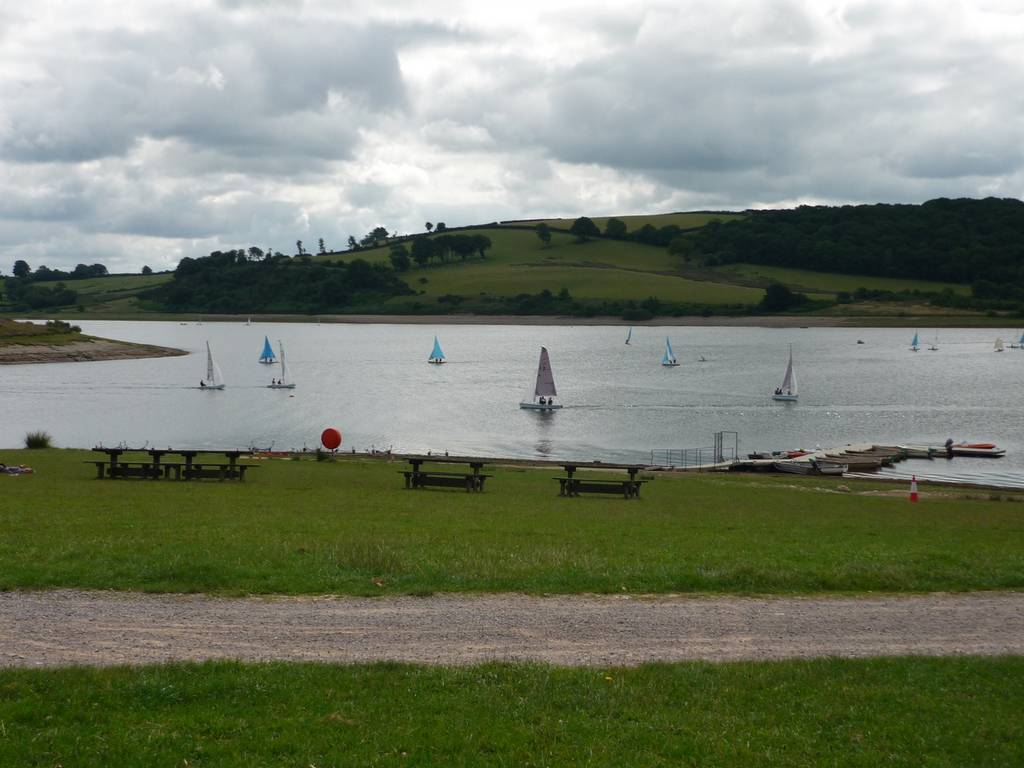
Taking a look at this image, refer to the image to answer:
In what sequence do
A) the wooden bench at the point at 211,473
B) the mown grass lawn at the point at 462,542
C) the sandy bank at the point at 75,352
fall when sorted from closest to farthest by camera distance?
1. the mown grass lawn at the point at 462,542
2. the wooden bench at the point at 211,473
3. the sandy bank at the point at 75,352

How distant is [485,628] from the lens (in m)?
12.2

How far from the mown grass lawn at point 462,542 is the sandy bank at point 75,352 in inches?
4652

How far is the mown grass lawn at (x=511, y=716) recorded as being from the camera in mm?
8109

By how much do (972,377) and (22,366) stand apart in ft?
399

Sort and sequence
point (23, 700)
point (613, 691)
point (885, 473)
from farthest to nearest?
point (885, 473) → point (613, 691) → point (23, 700)

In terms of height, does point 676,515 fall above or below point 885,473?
above

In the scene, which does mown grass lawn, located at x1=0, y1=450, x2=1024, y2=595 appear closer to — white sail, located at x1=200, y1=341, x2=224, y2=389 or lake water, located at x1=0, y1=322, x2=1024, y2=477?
lake water, located at x1=0, y1=322, x2=1024, y2=477

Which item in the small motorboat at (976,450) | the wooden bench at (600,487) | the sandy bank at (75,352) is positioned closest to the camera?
the wooden bench at (600,487)

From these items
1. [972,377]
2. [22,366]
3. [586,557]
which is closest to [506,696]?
[586,557]

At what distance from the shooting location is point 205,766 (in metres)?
7.77

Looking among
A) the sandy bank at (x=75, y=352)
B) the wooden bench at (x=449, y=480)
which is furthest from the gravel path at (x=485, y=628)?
the sandy bank at (x=75, y=352)

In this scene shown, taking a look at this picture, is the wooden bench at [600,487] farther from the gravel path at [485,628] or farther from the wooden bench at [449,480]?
the gravel path at [485,628]

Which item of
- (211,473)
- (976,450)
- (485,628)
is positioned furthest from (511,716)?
(976,450)

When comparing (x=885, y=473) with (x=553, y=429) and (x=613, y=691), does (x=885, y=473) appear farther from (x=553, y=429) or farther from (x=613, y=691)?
(x=613, y=691)
